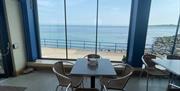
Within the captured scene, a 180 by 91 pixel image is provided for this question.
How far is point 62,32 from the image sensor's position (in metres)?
4.25

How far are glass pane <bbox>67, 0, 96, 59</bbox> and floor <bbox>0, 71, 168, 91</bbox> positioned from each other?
1145 millimetres

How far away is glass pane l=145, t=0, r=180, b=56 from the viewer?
3700 mm

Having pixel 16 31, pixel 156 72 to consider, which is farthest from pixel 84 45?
pixel 156 72

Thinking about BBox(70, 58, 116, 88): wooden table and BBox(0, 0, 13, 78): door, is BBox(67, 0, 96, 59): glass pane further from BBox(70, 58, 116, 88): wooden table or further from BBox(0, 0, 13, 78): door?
BBox(70, 58, 116, 88): wooden table

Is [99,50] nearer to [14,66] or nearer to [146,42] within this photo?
[146,42]

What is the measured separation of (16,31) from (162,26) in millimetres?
3866

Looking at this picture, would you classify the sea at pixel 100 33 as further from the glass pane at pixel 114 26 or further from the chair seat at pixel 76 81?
the chair seat at pixel 76 81

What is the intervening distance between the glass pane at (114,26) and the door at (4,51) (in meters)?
2.40

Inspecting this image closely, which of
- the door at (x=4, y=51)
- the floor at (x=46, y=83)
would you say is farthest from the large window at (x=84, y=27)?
the door at (x=4, y=51)

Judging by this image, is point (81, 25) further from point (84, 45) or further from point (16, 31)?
point (16, 31)

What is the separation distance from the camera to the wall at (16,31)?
339 centimetres

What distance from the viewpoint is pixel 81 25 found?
417cm

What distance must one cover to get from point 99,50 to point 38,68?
1877 mm

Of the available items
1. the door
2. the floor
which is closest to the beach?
the floor
